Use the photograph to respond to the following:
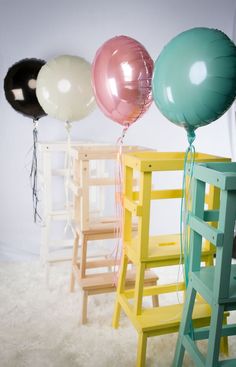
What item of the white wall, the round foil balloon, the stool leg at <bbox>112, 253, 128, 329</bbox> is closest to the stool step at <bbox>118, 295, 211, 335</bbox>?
the stool leg at <bbox>112, 253, 128, 329</bbox>

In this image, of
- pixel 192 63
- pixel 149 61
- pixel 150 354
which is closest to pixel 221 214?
A: pixel 192 63

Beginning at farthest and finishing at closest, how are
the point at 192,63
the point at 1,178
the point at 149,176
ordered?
1. the point at 1,178
2. the point at 149,176
3. the point at 192,63

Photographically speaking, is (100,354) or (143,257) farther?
(100,354)

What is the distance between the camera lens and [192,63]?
1198 millimetres

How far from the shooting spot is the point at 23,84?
202cm

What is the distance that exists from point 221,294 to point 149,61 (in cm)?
99

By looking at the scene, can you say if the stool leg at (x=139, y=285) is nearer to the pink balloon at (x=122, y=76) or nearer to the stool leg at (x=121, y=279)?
the stool leg at (x=121, y=279)

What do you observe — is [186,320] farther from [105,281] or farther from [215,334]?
[105,281]

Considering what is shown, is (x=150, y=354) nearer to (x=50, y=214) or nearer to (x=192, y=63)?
(x=50, y=214)

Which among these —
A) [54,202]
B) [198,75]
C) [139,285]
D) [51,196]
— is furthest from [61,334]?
[198,75]

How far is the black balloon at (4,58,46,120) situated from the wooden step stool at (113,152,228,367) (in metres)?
0.73

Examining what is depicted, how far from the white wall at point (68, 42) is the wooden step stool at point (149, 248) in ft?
3.73

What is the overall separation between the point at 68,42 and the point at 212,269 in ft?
6.08

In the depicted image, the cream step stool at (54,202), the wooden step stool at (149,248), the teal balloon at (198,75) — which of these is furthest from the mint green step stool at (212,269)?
the cream step stool at (54,202)
